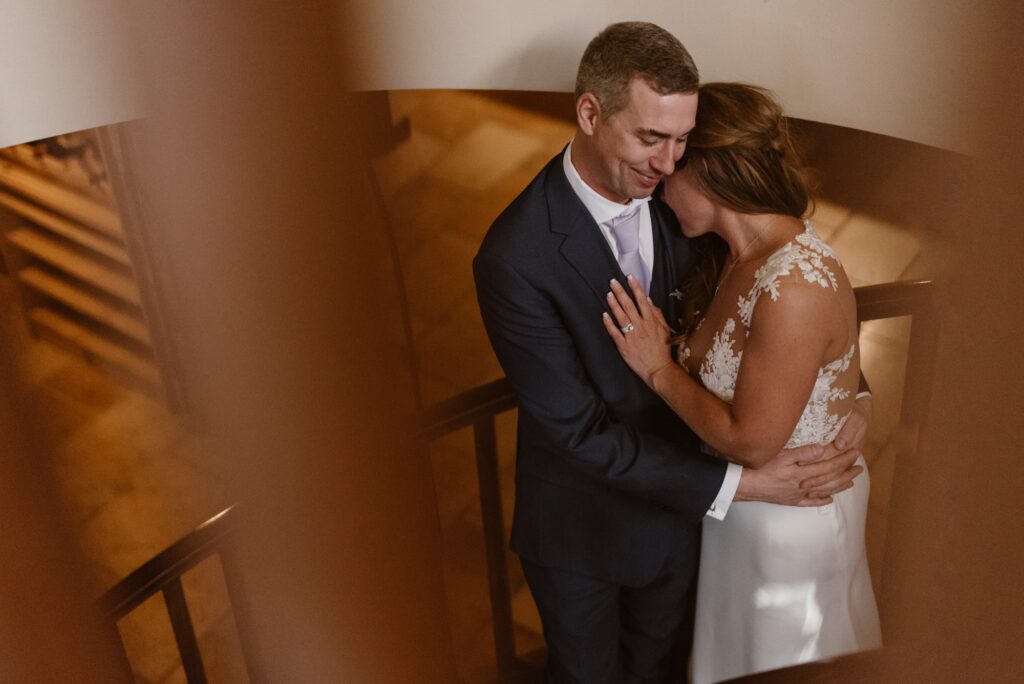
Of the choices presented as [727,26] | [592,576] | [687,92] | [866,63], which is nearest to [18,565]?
[866,63]

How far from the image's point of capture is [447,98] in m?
0.60

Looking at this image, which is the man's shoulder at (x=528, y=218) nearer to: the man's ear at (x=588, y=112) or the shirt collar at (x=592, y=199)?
the shirt collar at (x=592, y=199)

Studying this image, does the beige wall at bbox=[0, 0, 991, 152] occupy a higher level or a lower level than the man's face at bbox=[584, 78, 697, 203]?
higher

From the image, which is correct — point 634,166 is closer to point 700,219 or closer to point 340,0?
point 700,219

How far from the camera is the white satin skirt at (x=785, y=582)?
124cm

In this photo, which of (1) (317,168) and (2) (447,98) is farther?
(2) (447,98)

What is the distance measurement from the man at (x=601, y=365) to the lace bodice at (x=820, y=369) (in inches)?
1.3

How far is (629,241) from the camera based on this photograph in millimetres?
1099

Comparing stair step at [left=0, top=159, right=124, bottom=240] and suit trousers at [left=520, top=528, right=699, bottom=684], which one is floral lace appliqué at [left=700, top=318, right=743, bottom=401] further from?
stair step at [left=0, top=159, right=124, bottom=240]

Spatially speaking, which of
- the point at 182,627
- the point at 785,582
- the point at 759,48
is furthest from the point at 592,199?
the point at 182,627

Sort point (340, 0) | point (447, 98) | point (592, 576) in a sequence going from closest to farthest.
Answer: point (340, 0)
point (447, 98)
point (592, 576)

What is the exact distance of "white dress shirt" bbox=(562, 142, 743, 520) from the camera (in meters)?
1.05

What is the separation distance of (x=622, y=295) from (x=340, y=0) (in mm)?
969

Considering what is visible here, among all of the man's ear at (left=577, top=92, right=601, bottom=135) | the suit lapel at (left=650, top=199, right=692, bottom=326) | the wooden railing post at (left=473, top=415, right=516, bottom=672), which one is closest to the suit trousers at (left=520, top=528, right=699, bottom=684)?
the wooden railing post at (left=473, top=415, right=516, bottom=672)
